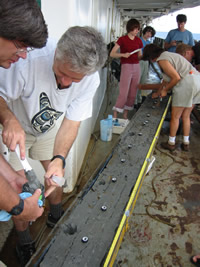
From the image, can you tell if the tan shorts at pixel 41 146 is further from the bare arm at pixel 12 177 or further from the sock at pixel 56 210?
the sock at pixel 56 210

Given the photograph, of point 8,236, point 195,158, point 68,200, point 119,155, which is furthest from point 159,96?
point 8,236

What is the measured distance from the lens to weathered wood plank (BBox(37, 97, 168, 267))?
917 mm

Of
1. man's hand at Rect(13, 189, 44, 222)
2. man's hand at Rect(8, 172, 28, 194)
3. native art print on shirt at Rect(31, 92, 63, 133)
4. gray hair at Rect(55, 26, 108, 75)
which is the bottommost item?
man's hand at Rect(8, 172, 28, 194)

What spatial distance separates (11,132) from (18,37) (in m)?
0.55

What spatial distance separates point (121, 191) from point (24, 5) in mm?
1082

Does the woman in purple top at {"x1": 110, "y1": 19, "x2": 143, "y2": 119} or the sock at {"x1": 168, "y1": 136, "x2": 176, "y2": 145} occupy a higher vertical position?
the woman in purple top at {"x1": 110, "y1": 19, "x2": 143, "y2": 119}

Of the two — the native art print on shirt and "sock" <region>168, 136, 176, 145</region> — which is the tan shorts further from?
"sock" <region>168, 136, 176, 145</region>

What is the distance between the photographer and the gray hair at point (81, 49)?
38.0 inches

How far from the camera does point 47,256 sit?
907 mm


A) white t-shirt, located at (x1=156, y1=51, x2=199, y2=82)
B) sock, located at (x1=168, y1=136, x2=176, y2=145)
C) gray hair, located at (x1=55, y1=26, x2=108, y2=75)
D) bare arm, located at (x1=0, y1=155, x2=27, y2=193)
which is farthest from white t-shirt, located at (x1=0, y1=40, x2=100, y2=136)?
sock, located at (x1=168, y1=136, x2=176, y2=145)

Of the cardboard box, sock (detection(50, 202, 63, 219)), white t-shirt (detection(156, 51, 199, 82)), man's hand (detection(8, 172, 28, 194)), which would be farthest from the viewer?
the cardboard box

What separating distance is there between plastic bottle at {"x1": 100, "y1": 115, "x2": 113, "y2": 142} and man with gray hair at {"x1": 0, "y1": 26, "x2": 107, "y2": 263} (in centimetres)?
174

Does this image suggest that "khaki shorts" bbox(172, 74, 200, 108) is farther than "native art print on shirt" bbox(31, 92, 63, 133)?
Yes

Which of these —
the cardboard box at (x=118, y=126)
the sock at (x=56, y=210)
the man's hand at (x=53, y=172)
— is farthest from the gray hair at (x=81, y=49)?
the cardboard box at (x=118, y=126)
